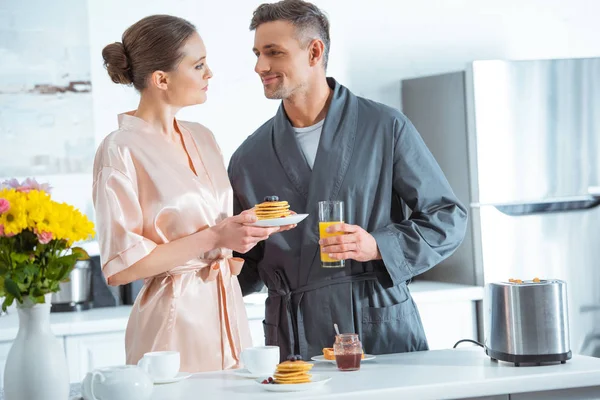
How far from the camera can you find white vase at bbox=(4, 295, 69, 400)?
185 centimetres

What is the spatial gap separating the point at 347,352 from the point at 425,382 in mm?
225

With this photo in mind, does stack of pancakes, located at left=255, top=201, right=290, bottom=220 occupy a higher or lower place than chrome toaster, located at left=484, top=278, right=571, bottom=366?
higher

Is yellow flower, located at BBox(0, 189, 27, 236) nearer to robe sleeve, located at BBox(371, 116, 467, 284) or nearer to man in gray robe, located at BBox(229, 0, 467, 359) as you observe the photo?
man in gray robe, located at BBox(229, 0, 467, 359)

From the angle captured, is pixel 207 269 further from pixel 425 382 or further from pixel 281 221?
pixel 425 382

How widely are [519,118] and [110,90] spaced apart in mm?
1845

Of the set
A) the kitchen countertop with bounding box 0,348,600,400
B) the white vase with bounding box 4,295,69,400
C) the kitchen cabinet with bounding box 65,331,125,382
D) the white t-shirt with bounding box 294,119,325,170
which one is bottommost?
the kitchen cabinet with bounding box 65,331,125,382

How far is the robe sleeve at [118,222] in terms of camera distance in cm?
228

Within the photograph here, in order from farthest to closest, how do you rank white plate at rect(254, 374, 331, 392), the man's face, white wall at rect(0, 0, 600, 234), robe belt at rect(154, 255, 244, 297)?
white wall at rect(0, 0, 600, 234) < the man's face < robe belt at rect(154, 255, 244, 297) < white plate at rect(254, 374, 331, 392)

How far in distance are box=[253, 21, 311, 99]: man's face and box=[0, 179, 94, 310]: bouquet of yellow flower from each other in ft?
3.28

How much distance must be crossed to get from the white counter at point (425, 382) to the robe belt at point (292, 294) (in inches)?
13.1

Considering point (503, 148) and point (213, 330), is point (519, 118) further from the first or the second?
point (213, 330)

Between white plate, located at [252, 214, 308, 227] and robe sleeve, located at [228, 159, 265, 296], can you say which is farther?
robe sleeve, located at [228, 159, 265, 296]

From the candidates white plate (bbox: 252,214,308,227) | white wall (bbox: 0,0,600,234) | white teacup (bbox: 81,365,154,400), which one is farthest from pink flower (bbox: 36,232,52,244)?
white wall (bbox: 0,0,600,234)

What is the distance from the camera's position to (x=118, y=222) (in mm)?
2287
